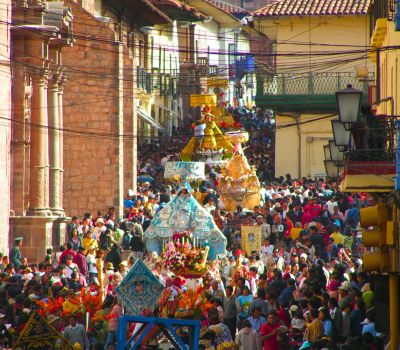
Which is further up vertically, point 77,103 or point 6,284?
point 77,103

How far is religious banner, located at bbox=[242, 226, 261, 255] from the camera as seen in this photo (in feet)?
116

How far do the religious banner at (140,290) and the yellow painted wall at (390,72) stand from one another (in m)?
4.28

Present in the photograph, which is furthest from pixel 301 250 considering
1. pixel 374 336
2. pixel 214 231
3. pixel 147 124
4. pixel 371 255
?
A: pixel 147 124

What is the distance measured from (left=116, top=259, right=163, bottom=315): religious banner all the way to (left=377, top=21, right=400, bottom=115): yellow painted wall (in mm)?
4280

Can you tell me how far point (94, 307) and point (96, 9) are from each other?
2908 cm

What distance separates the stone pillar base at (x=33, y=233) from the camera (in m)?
36.0

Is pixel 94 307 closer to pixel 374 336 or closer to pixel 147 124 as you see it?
pixel 374 336

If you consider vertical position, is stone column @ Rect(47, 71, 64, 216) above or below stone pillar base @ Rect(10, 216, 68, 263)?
above

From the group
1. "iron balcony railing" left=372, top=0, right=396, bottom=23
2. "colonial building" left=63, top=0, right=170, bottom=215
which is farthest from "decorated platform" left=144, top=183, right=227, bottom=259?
"colonial building" left=63, top=0, right=170, bottom=215

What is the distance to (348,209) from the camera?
39.2 meters

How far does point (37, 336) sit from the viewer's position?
2139 centimetres

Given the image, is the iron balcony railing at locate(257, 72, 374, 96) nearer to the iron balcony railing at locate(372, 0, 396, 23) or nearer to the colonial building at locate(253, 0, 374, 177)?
the colonial building at locate(253, 0, 374, 177)

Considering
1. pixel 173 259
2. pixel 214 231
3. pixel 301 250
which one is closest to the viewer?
pixel 173 259

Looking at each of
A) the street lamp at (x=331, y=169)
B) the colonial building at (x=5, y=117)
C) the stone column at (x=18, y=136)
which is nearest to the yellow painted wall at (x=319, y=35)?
the stone column at (x=18, y=136)
